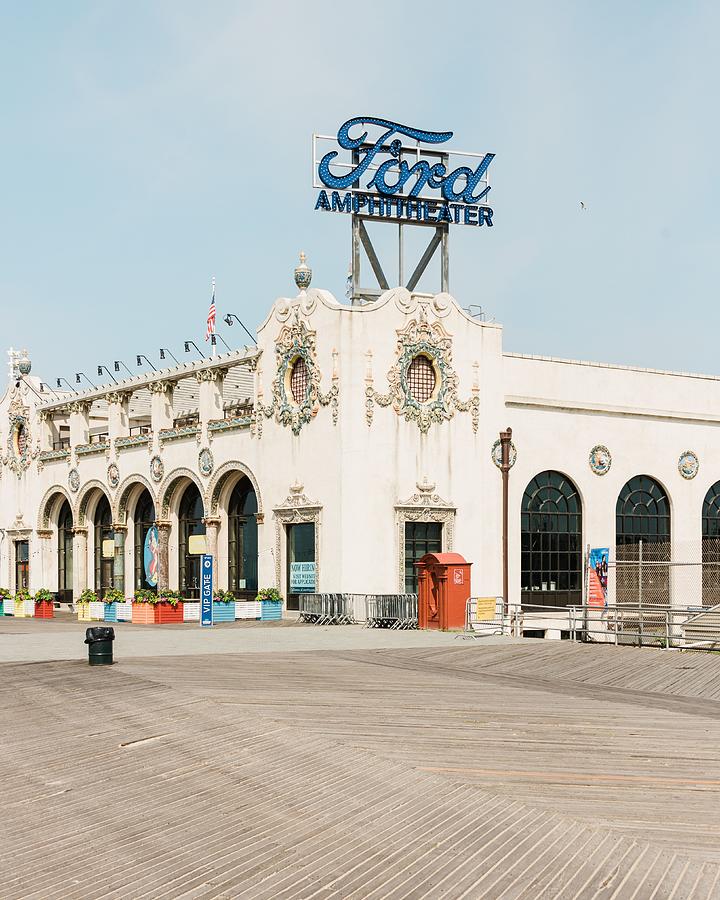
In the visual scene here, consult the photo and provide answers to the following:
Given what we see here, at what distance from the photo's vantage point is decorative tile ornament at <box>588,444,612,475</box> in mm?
47125

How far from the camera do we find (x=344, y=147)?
45.1 m

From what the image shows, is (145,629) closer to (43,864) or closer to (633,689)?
(633,689)

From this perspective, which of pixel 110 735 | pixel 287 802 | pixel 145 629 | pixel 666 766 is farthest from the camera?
pixel 145 629

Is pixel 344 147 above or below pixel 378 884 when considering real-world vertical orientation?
above

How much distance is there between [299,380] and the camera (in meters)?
43.4

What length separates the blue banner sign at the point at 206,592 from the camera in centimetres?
4150

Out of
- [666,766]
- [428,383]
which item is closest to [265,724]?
[666,766]

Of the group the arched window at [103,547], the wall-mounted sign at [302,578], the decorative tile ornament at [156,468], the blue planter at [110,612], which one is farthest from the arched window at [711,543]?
the arched window at [103,547]

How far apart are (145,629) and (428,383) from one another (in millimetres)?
13718

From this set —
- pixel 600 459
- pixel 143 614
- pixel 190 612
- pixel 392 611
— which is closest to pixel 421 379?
pixel 600 459

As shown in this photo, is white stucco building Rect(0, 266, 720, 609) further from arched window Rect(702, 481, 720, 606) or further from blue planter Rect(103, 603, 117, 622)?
blue planter Rect(103, 603, 117, 622)

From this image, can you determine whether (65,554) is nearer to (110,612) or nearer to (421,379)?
(110,612)

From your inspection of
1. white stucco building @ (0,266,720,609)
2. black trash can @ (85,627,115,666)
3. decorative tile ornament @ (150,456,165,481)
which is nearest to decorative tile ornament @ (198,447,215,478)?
white stucco building @ (0,266,720,609)

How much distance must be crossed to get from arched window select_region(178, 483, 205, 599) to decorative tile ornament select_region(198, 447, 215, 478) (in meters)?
2.49
